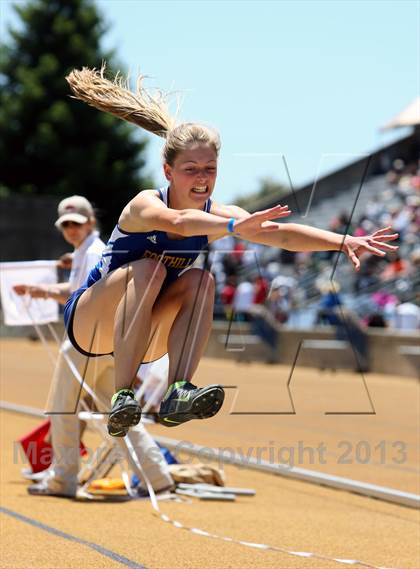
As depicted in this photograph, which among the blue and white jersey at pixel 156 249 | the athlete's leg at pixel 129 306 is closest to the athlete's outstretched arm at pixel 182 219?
the blue and white jersey at pixel 156 249

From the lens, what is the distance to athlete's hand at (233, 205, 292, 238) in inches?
175

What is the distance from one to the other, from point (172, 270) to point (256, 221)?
836 millimetres

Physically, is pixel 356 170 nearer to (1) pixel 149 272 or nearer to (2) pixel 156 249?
(2) pixel 156 249

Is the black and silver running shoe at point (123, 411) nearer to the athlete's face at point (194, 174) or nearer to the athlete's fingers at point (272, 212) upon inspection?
the athlete's face at point (194, 174)

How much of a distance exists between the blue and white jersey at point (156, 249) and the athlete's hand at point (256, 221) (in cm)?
50

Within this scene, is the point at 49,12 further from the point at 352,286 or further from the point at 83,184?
the point at 352,286

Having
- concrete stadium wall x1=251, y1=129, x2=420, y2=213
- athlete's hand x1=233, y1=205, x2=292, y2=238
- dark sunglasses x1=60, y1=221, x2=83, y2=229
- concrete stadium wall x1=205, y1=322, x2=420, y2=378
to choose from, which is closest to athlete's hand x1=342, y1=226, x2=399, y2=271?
athlete's hand x1=233, y1=205, x2=292, y2=238

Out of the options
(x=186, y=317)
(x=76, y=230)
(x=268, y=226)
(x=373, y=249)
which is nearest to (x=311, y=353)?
(x=76, y=230)

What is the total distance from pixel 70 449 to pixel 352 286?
14.8m

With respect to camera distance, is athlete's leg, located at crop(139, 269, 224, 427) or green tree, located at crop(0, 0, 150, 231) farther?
green tree, located at crop(0, 0, 150, 231)

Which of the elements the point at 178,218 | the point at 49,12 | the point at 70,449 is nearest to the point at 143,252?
the point at 178,218

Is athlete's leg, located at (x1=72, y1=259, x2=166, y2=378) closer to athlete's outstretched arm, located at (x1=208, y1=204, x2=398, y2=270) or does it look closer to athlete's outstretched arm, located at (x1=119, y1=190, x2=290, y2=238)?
athlete's outstretched arm, located at (x1=119, y1=190, x2=290, y2=238)

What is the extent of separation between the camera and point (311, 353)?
2055 centimetres

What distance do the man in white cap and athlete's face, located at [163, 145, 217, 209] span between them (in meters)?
2.68
